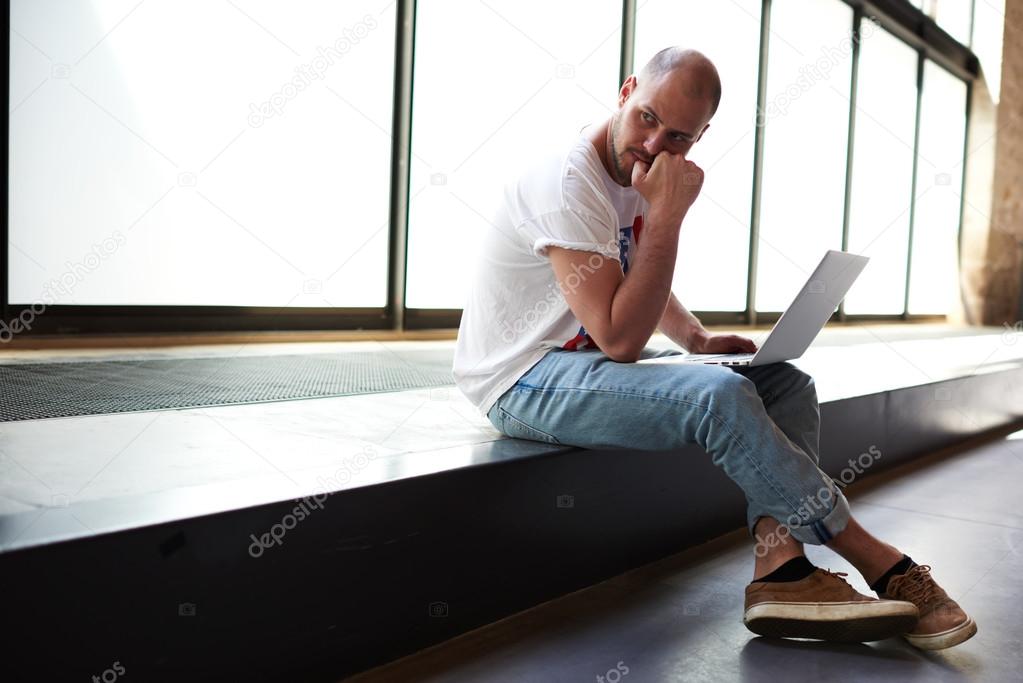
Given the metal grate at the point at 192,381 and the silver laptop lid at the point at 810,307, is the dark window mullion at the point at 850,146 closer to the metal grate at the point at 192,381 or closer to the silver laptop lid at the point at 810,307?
the metal grate at the point at 192,381

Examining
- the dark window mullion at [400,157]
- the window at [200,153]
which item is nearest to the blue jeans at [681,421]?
the window at [200,153]

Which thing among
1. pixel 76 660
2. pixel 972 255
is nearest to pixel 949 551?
pixel 76 660

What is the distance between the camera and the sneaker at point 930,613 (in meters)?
1.46

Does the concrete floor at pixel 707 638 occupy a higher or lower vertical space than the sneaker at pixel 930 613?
lower

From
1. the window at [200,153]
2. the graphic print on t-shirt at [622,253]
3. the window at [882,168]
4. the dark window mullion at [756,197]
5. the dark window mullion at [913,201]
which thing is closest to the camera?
the graphic print on t-shirt at [622,253]

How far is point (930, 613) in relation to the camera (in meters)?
1.48

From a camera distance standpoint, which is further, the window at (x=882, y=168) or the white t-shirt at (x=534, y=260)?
the window at (x=882, y=168)

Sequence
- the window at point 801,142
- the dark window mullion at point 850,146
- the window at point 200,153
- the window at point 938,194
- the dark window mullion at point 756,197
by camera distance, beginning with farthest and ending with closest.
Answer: the window at point 938,194 → the dark window mullion at point 850,146 → the window at point 801,142 → the dark window mullion at point 756,197 → the window at point 200,153

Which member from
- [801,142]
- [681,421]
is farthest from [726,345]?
[801,142]

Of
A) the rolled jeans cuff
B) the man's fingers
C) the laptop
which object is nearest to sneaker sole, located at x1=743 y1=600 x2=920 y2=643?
the rolled jeans cuff

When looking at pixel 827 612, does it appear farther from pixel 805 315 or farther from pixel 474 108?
pixel 474 108

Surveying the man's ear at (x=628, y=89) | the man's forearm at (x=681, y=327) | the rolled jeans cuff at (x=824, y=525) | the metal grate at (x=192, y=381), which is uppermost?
the man's ear at (x=628, y=89)

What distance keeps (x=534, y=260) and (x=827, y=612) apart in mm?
741

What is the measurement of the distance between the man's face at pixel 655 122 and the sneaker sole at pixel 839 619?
767 mm
